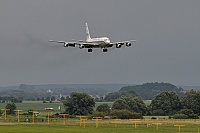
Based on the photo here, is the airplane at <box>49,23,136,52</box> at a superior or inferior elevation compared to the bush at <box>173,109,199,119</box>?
superior

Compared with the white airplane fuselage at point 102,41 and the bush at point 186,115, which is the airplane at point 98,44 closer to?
the white airplane fuselage at point 102,41

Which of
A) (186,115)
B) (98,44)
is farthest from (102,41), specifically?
(186,115)

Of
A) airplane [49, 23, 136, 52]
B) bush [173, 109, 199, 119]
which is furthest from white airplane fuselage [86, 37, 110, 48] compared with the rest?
bush [173, 109, 199, 119]

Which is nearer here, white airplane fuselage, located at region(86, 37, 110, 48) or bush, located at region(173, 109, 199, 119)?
white airplane fuselage, located at region(86, 37, 110, 48)

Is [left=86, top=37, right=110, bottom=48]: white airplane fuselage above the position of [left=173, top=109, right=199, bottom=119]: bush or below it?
above

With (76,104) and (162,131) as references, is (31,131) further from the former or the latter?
(76,104)

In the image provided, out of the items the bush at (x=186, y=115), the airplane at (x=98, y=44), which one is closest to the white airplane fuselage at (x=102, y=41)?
the airplane at (x=98, y=44)

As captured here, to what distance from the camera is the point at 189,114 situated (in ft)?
595

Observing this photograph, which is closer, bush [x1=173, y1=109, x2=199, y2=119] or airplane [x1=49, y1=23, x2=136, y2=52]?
airplane [x1=49, y1=23, x2=136, y2=52]

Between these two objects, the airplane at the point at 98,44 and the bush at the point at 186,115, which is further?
the bush at the point at 186,115

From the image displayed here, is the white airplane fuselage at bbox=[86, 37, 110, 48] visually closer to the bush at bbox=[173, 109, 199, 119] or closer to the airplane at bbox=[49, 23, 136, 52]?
the airplane at bbox=[49, 23, 136, 52]

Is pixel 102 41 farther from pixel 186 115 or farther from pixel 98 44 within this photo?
pixel 186 115

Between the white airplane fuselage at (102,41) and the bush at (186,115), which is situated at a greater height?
the white airplane fuselage at (102,41)

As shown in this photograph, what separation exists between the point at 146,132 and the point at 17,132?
19.6 meters
